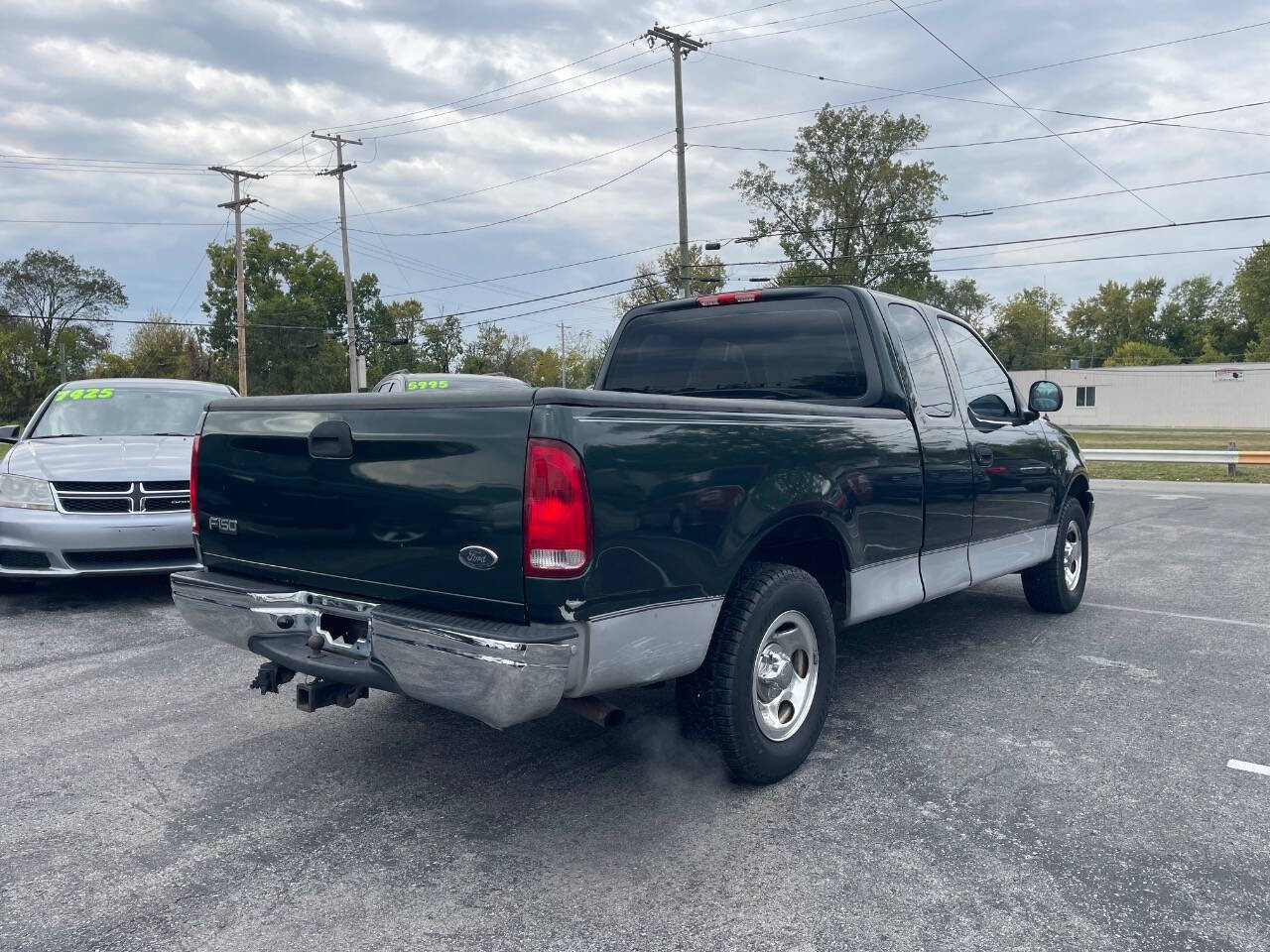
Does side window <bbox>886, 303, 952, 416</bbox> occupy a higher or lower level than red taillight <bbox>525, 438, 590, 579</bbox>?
higher

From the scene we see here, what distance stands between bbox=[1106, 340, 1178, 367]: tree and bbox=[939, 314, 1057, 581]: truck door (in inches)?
3471

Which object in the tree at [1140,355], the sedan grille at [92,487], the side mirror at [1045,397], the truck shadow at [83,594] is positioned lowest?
the truck shadow at [83,594]

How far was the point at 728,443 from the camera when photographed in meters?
3.32

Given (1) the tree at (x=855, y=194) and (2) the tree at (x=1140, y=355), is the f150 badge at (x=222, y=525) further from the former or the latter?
(2) the tree at (x=1140, y=355)

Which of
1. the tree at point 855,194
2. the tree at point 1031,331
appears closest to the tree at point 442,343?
the tree at point 855,194

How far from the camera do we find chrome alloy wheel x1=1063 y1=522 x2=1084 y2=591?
654cm

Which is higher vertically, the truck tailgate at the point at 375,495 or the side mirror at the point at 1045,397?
the side mirror at the point at 1045,397

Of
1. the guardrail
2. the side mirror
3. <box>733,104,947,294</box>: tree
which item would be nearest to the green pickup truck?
the side mirror

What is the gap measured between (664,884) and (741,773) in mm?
678

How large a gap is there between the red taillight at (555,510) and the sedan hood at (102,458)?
482cm

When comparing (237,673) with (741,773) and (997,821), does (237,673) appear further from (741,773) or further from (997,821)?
(997,821)

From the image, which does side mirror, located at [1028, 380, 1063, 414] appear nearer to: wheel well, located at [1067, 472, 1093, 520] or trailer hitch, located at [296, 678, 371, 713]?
wheel well, located at [1067, 472, 1093, 520]

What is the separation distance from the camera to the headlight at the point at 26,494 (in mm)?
6559

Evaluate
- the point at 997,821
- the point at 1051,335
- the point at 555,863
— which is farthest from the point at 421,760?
the point at 1051,335
